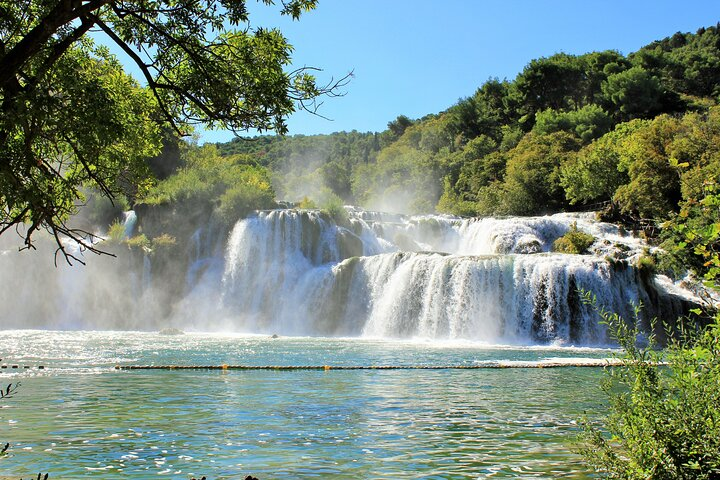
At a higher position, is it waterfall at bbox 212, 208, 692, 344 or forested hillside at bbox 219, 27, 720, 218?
forested hillside at bbox 219, 27, 720, 218

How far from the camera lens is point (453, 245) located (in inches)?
1577

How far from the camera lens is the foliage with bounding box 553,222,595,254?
A: 3403 centimetres

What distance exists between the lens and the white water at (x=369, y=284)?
2773cm

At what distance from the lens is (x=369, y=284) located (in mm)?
32531

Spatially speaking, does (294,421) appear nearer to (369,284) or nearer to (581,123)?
(369,284)

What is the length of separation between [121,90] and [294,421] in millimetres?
5445

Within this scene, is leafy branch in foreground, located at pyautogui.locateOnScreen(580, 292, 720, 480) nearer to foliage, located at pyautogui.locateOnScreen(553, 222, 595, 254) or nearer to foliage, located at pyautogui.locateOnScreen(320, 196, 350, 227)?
foliage, located at pyautogui.locateOnScreen(553, 222, 595, 254)

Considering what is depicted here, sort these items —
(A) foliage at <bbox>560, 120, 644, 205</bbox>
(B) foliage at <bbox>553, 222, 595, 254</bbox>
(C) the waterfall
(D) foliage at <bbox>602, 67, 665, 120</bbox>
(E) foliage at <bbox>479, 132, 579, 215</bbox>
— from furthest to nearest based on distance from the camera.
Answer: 1. (D) foliage at <bbox>602, 67, 665, 120</bbox>
2. (E) foliage at <bbox>479, 132, 579, 215</bbox>
3. (A) foliage at <bbox>560, 120, 644, 205</bbox>
4. (B) foliage at <bbox>553, 222, 595, 254</bbox>
5. (C) the waterfall

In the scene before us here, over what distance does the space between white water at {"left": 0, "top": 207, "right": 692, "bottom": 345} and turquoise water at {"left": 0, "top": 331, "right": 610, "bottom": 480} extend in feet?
31.6

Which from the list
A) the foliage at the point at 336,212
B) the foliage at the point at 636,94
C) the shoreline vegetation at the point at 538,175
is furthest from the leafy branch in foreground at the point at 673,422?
the foliage at the point at 636,94

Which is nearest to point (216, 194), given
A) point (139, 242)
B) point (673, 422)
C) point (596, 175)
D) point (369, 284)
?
point (139, 242)

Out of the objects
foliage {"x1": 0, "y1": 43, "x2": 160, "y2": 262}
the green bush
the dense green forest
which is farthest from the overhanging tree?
the green bush

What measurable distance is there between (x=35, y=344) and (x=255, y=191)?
19260 mm

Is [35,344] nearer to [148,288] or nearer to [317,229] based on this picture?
[148,288]
